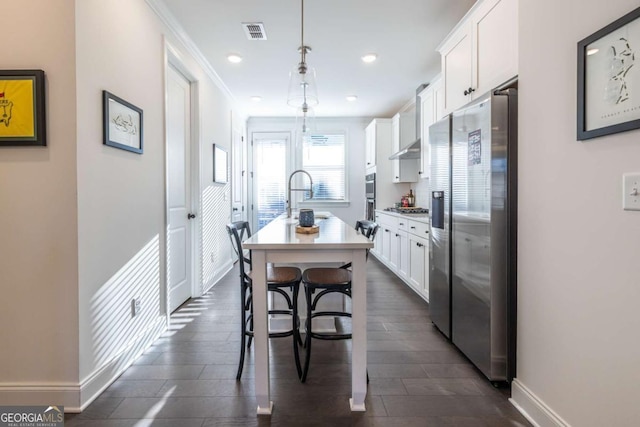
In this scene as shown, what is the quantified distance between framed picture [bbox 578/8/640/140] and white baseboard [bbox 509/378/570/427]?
1.26 metres

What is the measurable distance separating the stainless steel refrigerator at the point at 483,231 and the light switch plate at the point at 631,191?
2.33 ft

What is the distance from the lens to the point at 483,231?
199 cm

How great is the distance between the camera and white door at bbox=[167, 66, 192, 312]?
10.4 ft

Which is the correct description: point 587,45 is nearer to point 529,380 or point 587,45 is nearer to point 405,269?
point 529,380

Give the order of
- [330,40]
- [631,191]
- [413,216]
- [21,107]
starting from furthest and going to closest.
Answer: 1. [413,216]
2. [330,40]
3. [21,107]
4. [631,191]

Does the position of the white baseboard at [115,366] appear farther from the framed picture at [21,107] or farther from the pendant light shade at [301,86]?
the pendant light shade at [301,86]

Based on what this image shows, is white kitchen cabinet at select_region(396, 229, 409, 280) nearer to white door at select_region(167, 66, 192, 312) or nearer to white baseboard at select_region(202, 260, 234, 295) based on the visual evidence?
white baseboard at select_region(202, 260, 234, 295)

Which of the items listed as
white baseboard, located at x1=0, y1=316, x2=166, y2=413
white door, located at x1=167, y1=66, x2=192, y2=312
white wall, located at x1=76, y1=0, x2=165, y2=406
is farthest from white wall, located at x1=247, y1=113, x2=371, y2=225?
white baseboard, located at x1=0, y1=316, x2=166, y2=413

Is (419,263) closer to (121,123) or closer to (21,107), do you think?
(121,123)

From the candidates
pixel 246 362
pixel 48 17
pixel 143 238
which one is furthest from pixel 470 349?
pixel 48 17

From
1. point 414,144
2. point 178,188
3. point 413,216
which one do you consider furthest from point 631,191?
point 414,144

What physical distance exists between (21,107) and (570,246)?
8.81 feet

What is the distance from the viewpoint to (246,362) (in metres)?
2.26

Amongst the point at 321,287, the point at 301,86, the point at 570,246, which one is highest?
the point at 301,86
